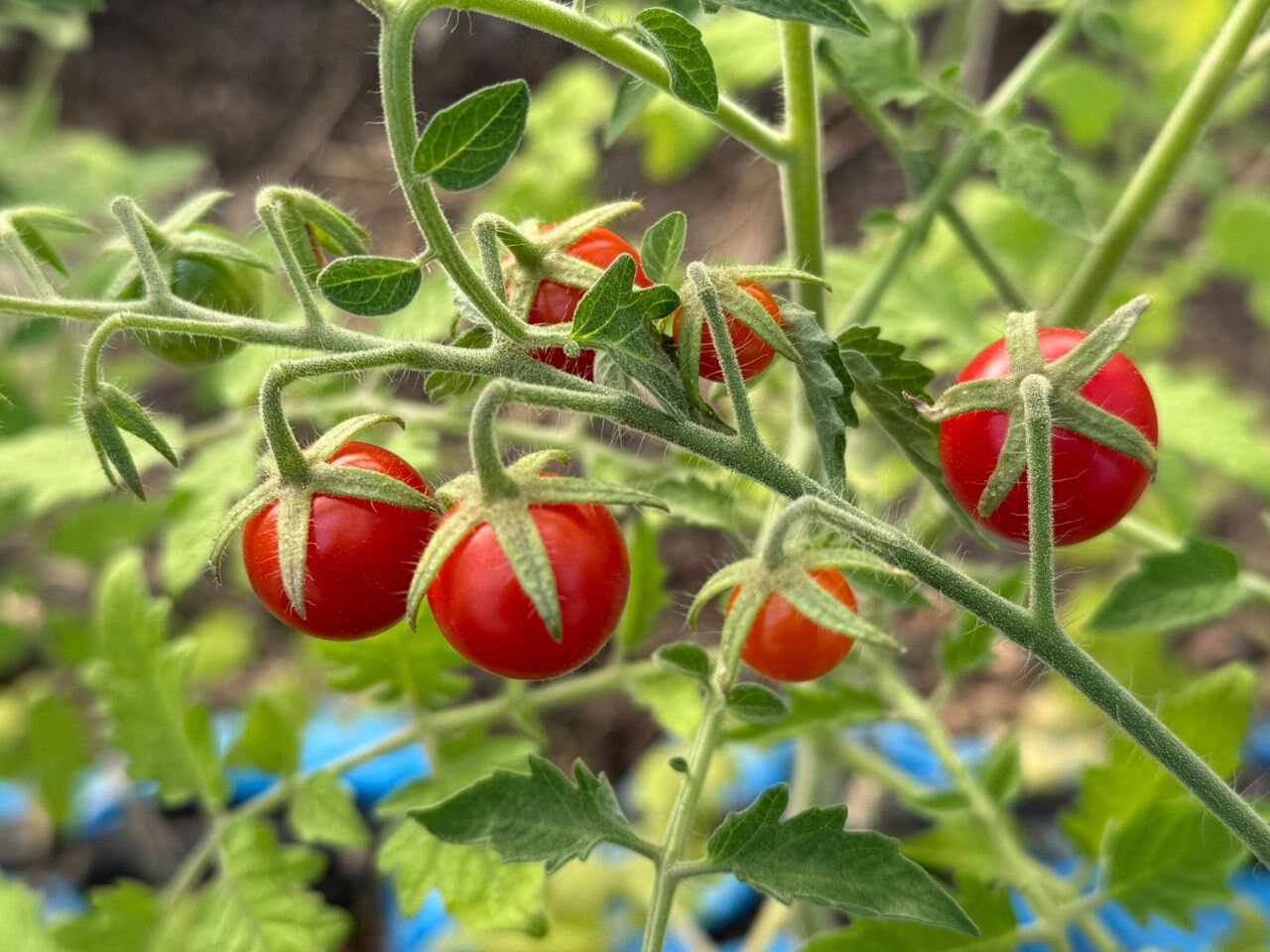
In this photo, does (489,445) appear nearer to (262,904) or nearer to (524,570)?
(524,570)

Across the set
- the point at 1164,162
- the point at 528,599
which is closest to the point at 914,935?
the point at 528,599

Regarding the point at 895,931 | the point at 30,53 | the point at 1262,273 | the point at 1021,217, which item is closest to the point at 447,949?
the point at 895,931

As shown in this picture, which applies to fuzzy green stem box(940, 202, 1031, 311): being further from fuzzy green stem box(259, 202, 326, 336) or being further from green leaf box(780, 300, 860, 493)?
fuzzy green stem box(259, 202, 326, 336)

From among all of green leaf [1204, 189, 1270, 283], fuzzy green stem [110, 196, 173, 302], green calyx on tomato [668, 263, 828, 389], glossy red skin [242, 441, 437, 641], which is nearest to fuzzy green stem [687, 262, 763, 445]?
green calyx on tomato [668, 263, 828, 389]

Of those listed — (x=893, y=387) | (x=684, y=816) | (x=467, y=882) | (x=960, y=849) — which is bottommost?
(x=467, y=882)

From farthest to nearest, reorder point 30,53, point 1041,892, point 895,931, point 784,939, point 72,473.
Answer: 1. point 30,53
2. point 784,939
3. point 72,473
4. point 1041,892
5. point 895,931

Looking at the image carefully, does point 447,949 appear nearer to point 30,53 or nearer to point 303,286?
point 303,286
